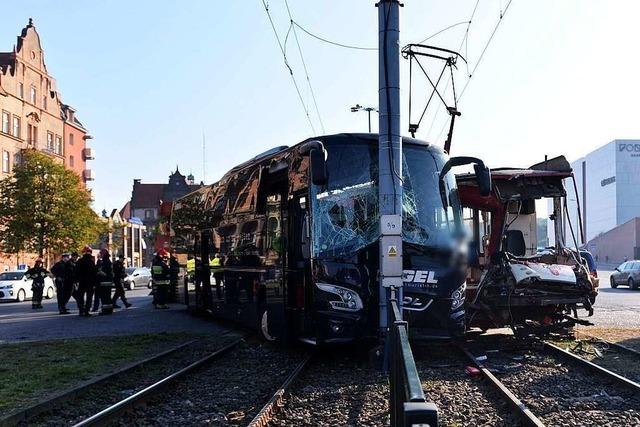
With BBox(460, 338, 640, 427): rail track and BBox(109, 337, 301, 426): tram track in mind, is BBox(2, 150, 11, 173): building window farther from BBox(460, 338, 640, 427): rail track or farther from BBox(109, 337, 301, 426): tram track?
BBox(460, 338, 640, 427): rail track

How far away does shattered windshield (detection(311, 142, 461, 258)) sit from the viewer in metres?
9.55

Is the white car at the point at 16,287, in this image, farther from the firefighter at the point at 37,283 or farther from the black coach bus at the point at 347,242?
the black coach bus at the point at 347,242

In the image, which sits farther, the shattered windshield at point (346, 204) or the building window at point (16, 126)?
the building window at point (16, 126)

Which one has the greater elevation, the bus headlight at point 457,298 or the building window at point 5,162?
the building window at point 5,162

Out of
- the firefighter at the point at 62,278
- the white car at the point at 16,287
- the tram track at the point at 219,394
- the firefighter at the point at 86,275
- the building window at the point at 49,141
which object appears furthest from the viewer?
the building window at the point at 49,141

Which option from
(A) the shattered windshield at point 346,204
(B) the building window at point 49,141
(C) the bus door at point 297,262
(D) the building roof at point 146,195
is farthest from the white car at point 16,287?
(D) the building roof at point 146,195

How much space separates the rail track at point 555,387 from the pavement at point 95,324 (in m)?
7.19

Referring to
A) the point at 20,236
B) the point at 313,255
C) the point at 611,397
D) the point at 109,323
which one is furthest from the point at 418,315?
the point at 20,236

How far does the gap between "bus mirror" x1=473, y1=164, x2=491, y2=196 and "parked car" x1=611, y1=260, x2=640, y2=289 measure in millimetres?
25893

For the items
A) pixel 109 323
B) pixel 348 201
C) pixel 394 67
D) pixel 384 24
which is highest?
pixel 384 24

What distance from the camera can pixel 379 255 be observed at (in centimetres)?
945

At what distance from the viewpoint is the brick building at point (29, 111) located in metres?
57.8

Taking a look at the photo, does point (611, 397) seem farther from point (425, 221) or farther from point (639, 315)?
point (639, 315)

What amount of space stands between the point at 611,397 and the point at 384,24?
5346 millimetres
